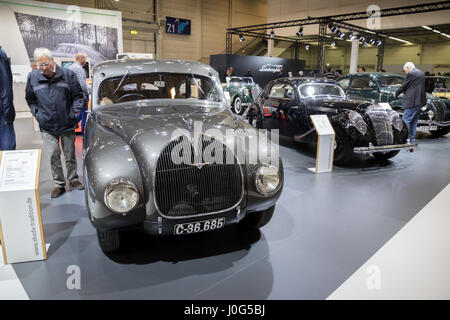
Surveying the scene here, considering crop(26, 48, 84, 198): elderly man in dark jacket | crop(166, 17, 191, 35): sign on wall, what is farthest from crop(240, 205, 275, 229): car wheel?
crop(166, 17, 191, 35): sign on wall

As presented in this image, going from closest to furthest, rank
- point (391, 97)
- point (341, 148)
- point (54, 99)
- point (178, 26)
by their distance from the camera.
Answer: point (54, 99) < point (341, 148) < point (391, 97) < point (178, 26)

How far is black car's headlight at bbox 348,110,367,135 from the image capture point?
16.7 feet

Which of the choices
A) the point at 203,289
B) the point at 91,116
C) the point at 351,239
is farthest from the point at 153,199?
the point at 351,239

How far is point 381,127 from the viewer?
5184mm

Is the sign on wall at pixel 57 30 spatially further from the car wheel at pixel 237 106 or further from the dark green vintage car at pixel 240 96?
the car wheel at pixel 237 106

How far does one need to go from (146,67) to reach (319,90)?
158 inches

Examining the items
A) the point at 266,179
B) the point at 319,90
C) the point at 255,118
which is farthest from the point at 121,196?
the point at 255,118

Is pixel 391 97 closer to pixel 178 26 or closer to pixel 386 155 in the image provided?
pixel 386 155

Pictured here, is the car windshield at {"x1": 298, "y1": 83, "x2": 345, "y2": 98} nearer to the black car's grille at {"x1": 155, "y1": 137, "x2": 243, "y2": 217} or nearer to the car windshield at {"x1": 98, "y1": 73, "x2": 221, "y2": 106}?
the car windshield at {"x1": 98, "y1": 73, "x2": 221, "y2": 106}

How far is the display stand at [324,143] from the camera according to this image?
491cm

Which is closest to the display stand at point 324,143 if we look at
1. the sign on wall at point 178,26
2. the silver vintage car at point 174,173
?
the silver vintage car at point 174,173

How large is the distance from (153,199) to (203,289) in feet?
2.46

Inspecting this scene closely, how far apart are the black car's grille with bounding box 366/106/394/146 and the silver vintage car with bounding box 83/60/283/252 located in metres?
3.08

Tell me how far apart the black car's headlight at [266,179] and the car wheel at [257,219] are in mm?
446
